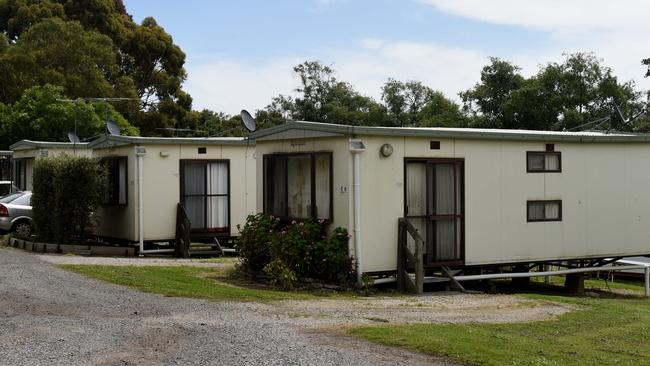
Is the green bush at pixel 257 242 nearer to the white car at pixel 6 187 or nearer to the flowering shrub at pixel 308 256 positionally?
the flowering shrub at pixel 308 256

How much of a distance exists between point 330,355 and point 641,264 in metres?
11.0

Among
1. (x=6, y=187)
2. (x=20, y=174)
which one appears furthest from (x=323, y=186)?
(x=6, y=187)

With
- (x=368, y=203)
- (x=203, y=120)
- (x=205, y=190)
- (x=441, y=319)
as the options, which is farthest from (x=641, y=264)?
(x=203, y=120)

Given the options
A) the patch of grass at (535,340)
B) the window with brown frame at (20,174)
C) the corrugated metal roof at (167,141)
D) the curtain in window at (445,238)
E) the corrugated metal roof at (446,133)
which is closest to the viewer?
the patch of grass at (535,340)

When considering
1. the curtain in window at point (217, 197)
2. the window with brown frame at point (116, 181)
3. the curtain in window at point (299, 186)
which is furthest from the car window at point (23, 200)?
the curtain in window at point (299, 186)

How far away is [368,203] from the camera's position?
12664mm

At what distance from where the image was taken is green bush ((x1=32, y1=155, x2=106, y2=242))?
1703cm

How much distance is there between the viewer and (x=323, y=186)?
13117 millimetres

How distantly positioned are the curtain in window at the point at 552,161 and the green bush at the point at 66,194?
9.29m

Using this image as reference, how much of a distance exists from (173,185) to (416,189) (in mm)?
6648

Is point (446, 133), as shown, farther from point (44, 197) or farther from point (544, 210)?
point (44, 197)

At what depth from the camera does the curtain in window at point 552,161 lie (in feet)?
48.7

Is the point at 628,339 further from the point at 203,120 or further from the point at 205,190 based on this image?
the point at 203,120

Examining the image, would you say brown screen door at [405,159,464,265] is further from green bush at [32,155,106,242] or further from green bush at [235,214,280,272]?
green bush at [32,155,106,242]
